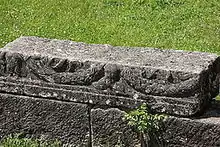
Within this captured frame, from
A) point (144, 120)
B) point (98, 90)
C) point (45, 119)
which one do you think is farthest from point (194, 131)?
point (45, 119)

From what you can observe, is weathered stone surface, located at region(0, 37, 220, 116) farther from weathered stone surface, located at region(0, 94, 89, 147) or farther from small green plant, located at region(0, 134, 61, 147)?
small green plant, located at region(0, 134, 61, 147)

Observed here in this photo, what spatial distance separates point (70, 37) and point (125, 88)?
457 centimetres

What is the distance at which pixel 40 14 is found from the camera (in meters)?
11.9

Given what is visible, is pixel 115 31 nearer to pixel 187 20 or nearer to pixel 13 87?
pixel 187 20

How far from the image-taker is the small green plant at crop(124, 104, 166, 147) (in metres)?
6.18

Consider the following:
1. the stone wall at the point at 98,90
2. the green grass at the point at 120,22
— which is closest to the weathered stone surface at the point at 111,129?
the stone wall at the point at 98,90

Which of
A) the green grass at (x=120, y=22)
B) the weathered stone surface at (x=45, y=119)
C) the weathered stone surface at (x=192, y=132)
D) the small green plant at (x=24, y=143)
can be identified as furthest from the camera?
the green grass at (x=120, y=22)

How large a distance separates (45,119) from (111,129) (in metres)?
0.67

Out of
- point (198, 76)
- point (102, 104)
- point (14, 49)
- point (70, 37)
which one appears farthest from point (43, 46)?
point (70, 37)

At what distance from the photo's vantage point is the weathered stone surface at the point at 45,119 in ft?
21.6

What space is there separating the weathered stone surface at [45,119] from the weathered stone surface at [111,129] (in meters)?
0.10

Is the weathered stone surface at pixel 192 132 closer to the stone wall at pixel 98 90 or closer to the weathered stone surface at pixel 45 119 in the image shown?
the stone wall at pixel 98 90

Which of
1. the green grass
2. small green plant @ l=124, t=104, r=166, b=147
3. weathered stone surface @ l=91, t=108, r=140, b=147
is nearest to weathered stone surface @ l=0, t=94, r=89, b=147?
weathered stone surface @ l=91, t=108, r=140, b=147

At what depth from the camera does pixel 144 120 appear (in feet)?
20.3
